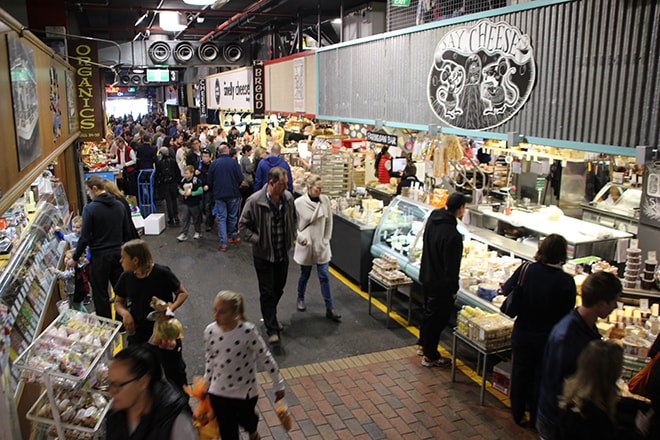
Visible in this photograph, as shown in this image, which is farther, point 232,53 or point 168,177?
point 232,53

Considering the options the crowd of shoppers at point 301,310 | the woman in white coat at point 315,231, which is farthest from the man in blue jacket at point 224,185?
the woman in white coat at point 315,231

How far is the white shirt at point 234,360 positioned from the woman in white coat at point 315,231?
3.31 m

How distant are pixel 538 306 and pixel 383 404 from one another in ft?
6.15

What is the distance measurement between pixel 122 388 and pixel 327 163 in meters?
8.25

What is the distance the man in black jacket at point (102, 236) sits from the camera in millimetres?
6363

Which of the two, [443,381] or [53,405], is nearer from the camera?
[53,405]

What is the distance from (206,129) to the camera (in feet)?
68.1

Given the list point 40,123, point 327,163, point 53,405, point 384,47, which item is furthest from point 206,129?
point 53,405

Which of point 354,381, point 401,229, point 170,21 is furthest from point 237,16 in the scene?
point 354,381

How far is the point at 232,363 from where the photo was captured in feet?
12.9

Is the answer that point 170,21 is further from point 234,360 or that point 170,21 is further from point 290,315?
point 234,360

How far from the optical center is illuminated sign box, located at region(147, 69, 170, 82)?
72.5ft

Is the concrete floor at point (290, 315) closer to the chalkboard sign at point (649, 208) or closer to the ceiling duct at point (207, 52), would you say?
the chalkboard sign at point (649, 208)

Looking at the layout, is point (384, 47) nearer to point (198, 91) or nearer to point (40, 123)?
point (40, 123)
